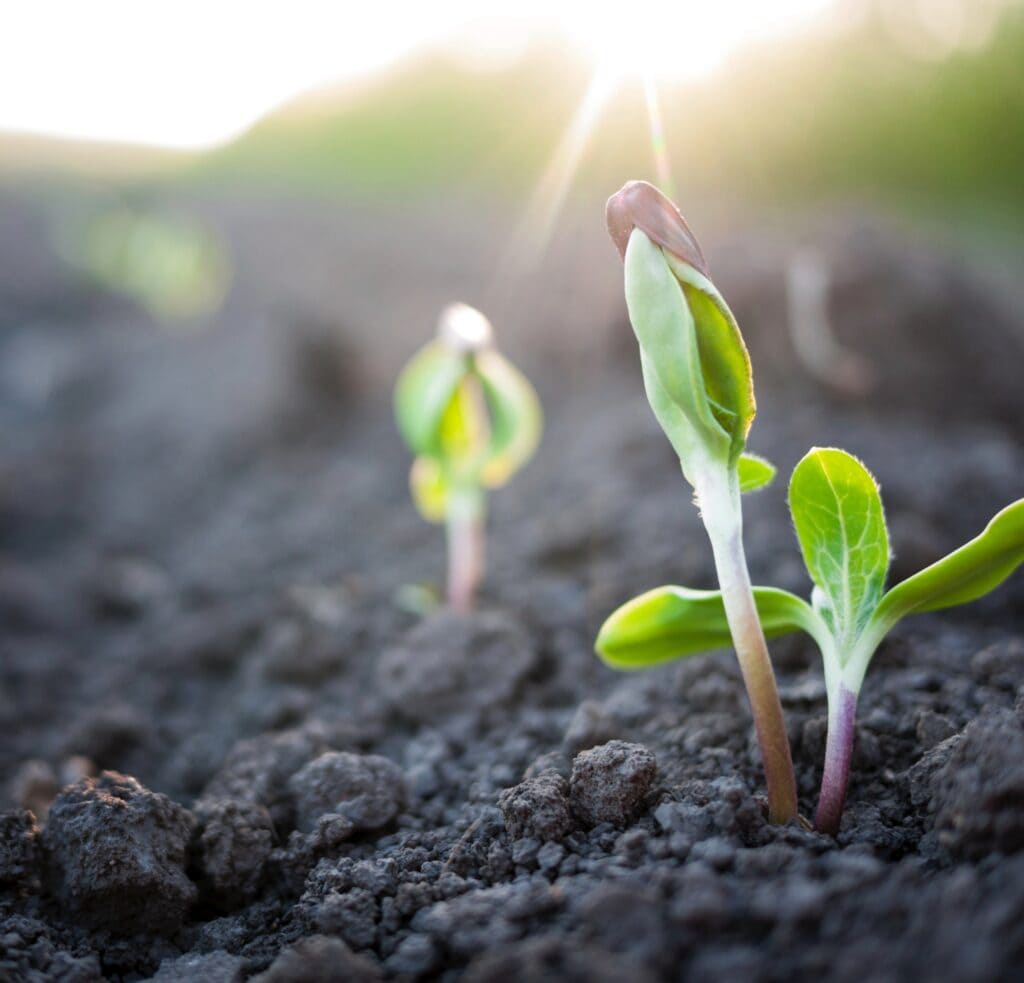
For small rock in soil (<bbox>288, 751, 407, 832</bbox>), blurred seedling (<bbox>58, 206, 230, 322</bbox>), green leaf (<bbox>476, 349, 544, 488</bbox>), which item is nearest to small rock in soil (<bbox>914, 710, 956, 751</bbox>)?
small rock in soil (<bbox>288, 751, 407, 832</bbox>)

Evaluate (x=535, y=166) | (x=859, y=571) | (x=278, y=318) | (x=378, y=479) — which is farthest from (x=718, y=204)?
(x=859, y=571)

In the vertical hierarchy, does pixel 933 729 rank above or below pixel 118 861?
above

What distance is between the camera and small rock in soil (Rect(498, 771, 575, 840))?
4.11ft

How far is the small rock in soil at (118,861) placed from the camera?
1322 millimetres

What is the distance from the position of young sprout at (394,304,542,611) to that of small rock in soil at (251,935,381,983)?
1.30 meters

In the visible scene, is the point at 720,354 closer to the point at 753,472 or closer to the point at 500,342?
the point at 753,472

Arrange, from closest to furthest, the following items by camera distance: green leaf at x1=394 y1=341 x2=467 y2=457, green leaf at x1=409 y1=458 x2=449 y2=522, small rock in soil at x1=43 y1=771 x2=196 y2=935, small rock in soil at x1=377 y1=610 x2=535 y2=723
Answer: small rock in soil at x1=43 y1=771 x2=196 y2=935
small rock in soil at x1=377 y1=610 x2=535 y2=723
green leaf at x1=394 y1=341 x2=467 y2=457
green leaf at x1=409 y1=458 x2=449 y2=522

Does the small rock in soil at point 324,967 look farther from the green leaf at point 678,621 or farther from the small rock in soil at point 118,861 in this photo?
the green leaf at point 678,621

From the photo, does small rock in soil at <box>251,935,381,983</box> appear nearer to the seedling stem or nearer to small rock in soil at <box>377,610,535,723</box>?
the seedling stem

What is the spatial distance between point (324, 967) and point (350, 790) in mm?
491

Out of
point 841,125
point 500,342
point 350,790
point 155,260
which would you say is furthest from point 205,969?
point 841,125

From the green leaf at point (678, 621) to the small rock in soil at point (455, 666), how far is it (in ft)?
2.15

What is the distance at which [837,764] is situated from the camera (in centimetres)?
121

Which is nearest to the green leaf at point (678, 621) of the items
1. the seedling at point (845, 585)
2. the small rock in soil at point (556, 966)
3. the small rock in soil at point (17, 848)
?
the seedling at point (845, 585)
